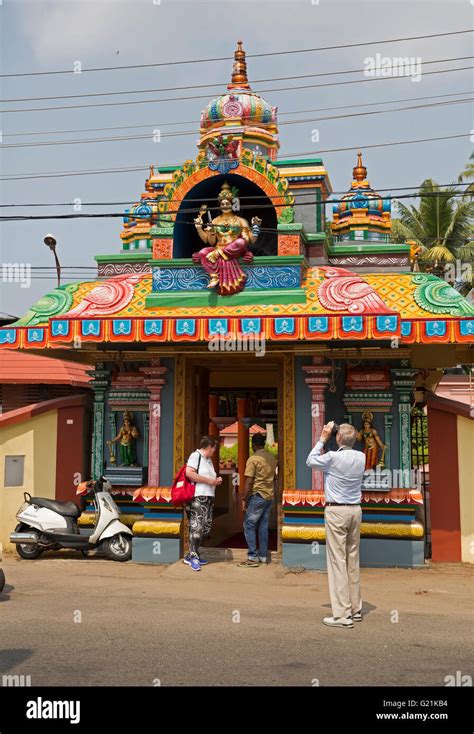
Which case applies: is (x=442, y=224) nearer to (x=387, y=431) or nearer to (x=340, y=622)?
(x=387, y=431)

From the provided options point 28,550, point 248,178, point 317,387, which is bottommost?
point 28,550

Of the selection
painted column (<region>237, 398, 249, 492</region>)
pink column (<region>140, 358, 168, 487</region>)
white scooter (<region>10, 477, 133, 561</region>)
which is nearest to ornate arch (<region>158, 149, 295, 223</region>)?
pink column (<region>140, 358, 168, 487</region>)

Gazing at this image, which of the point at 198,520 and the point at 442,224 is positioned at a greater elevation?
the point at 442,224

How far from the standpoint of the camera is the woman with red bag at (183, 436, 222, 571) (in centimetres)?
973

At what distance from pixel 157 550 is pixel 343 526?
4.26 m

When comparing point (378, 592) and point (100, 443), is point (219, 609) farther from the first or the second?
point (100, 443)

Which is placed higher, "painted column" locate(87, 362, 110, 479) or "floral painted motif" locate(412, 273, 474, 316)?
"floral painted motif" locate(412, 273, 474, 316)

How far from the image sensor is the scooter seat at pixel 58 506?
10.8 meters

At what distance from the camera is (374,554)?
1022cm

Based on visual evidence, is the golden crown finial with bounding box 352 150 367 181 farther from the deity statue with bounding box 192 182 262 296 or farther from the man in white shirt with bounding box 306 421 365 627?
the man in white shirt with bounding box 306 421 365 627

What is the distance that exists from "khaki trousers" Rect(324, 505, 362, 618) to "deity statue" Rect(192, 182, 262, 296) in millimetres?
4396

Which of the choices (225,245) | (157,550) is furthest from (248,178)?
(157,550)

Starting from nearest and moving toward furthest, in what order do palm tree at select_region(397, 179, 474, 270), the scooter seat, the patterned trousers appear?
1. the patterned trousers
2. the scooter seat
3. palm tree at select_region(397, 179, 474, 270)

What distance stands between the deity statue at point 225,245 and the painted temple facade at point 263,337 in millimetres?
21
